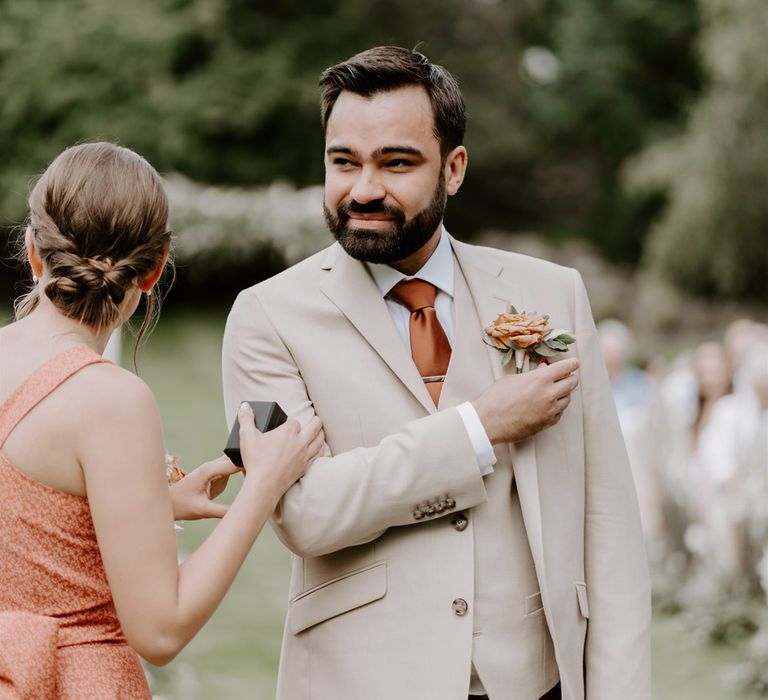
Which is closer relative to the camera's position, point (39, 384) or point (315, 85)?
→ point (39, 384)

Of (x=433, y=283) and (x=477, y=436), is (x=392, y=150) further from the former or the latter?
(x=477, y=436)

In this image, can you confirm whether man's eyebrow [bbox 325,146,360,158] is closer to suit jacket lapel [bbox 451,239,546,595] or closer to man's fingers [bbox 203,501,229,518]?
suit jacket lapel [bbox 451,239,546,595]

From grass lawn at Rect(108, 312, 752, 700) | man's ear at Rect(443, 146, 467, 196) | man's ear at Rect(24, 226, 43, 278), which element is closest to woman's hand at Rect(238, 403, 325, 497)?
man's ear at Rect(24, 226, 43, 278)

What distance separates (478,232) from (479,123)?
106 inches

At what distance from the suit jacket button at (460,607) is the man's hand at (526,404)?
35 centimetres

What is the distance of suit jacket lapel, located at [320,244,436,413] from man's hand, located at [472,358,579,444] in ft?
0.51

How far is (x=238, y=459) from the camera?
230cm

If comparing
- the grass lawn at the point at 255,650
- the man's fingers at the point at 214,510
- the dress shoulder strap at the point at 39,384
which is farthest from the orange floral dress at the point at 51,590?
the grass lawn at the point at 255,650

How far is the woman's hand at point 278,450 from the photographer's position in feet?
7.30

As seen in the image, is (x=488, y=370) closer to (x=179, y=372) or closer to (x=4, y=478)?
(x=4, y=478)

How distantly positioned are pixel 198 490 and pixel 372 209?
2.42 feet

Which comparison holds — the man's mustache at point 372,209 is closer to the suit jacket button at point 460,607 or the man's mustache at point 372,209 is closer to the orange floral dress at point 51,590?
the orange floral dress at point 51,590

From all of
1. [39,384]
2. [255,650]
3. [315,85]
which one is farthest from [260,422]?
[315,85]

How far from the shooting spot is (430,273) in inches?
104
